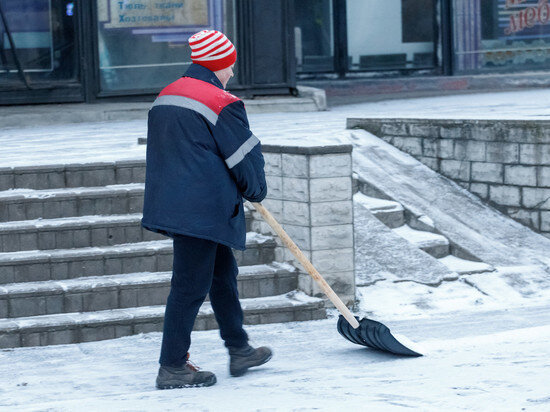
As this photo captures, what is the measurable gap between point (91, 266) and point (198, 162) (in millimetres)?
2224

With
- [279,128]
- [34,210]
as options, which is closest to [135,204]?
[34,210]

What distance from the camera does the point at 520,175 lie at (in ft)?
28.5

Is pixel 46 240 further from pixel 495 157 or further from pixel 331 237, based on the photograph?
pixel 495 157

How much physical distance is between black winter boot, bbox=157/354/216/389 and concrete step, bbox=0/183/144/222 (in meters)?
2.51

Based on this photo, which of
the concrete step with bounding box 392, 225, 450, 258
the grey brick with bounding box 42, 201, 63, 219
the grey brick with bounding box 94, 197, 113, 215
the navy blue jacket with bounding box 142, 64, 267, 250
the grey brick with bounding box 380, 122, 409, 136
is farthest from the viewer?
the grey brick with bounding box 380, 122, 409, 136

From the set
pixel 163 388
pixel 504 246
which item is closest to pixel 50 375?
pixel 163 388

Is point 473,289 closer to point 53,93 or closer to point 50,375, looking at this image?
point 50,375

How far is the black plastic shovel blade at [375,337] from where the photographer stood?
17.1ft

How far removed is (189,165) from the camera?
464 centimetres

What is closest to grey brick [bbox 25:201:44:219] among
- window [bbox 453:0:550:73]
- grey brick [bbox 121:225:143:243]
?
grey brick [bbox 121:225:143:243]

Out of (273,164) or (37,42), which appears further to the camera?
(37,42)

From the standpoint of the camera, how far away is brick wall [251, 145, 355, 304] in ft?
22.2

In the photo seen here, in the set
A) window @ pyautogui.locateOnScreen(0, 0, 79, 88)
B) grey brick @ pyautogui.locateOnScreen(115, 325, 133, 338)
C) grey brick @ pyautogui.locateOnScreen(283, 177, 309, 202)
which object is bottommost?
grey brick @ pyautogui.locateOnScreen(115, 325, 133, 338)

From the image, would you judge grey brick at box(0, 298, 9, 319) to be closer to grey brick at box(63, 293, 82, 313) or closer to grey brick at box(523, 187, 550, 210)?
grey brick at box(63, 293, 82, 313)
